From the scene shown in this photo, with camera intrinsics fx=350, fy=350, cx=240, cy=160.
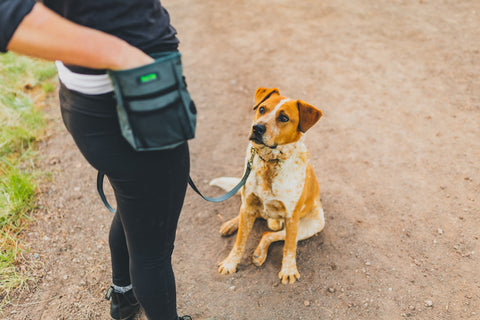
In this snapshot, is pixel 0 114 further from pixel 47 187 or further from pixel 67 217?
pixel 67 217

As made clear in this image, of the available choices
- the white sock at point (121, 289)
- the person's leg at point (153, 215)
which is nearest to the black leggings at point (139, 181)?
the person's leg at point (153, 215)

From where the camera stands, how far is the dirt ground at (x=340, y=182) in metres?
2.54

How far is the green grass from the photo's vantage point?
2.79m

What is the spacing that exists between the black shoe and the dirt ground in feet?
0.68

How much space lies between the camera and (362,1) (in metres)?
6.68

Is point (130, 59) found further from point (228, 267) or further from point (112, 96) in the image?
point (228, 267)

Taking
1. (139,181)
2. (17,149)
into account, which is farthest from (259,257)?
(17,149)

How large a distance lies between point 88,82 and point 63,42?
0.19 meters

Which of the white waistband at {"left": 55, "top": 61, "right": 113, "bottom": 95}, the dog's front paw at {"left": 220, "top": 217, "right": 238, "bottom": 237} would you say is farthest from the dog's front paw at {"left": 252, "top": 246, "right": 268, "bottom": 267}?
the white waistband at {"left": 55, "top": 61, "right": 113, "bottom": 95}

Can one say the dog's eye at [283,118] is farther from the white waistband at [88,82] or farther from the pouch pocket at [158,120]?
the white waistband at [88,82]

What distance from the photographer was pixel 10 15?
0.95 metres

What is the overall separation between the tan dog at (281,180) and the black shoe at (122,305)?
0.69 meters

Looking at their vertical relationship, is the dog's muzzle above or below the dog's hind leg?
above

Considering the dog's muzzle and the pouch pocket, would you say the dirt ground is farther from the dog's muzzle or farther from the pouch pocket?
the pouch pocket
